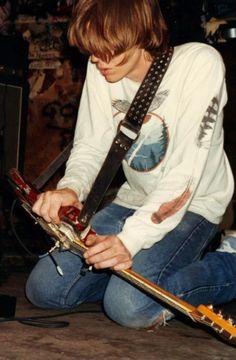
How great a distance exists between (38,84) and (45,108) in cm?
17

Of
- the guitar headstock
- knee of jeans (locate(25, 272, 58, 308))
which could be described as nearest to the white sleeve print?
the guitar headstock

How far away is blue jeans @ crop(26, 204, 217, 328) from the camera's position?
6.93 feet

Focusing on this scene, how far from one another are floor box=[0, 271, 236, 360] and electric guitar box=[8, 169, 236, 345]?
0.50 feet

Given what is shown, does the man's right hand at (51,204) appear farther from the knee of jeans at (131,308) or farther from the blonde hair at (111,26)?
the blonde hair at (111,26)

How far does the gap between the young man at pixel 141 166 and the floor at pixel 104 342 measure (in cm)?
8

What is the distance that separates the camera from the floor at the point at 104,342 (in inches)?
70.8

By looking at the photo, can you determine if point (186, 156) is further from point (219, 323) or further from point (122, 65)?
point (219, 323)

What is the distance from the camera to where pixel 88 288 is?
236 centimetres

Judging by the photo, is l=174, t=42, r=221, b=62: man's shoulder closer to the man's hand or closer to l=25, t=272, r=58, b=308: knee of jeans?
the man's hand

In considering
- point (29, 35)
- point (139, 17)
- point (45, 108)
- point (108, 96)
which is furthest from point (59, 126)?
point (139, 17)

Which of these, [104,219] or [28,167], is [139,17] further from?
[28,167]

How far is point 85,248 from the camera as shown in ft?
6.13

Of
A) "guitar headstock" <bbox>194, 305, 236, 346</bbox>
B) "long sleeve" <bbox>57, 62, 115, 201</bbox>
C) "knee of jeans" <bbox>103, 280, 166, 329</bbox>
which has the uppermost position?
"long sleeve" <bbox>57, 62, 115, 201</bbox>

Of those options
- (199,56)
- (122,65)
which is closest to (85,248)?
(122,65)
